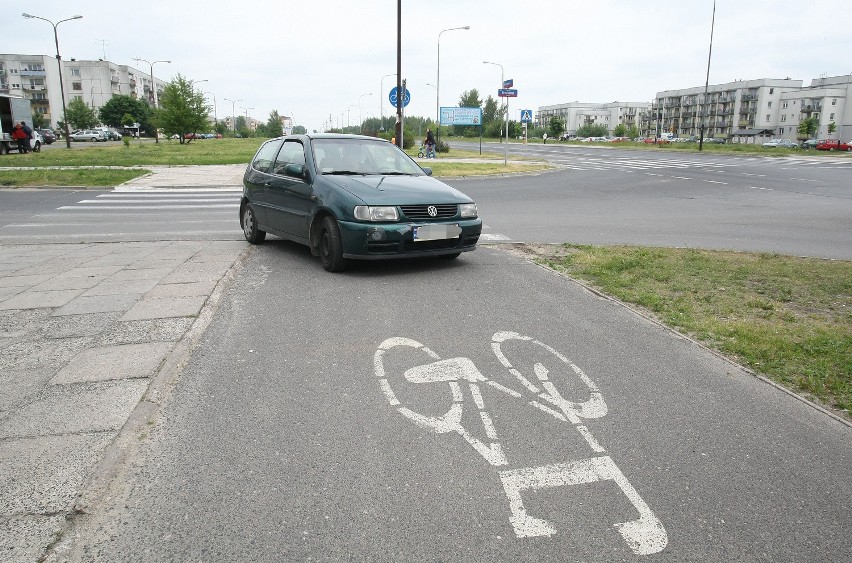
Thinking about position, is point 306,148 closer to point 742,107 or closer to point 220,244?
point 220,244

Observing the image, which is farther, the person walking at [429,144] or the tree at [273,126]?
the tree at [273,126]

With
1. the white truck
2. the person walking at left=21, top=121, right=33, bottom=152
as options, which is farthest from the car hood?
the person walking at left=21, top=121, right=33, bottom=152

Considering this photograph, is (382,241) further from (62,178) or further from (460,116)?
(460,116)

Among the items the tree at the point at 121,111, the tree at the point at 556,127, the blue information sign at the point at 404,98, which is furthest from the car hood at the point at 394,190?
the tree at the point at 121,111

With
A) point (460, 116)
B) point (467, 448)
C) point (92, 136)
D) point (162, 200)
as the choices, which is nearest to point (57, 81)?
point (92, 136)

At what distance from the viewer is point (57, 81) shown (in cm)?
12006

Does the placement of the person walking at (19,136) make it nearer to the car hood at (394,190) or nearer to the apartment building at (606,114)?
the car hood at (394,190)

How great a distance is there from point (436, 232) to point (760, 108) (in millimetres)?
139147

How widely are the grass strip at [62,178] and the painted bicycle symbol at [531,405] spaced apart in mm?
19372

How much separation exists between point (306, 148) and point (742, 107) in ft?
467

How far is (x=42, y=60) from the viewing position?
11675 centimetres

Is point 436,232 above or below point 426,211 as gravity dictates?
below

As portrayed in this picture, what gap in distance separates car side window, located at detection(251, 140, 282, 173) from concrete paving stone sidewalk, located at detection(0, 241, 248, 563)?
1.39 m

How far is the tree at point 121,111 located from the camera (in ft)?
338
